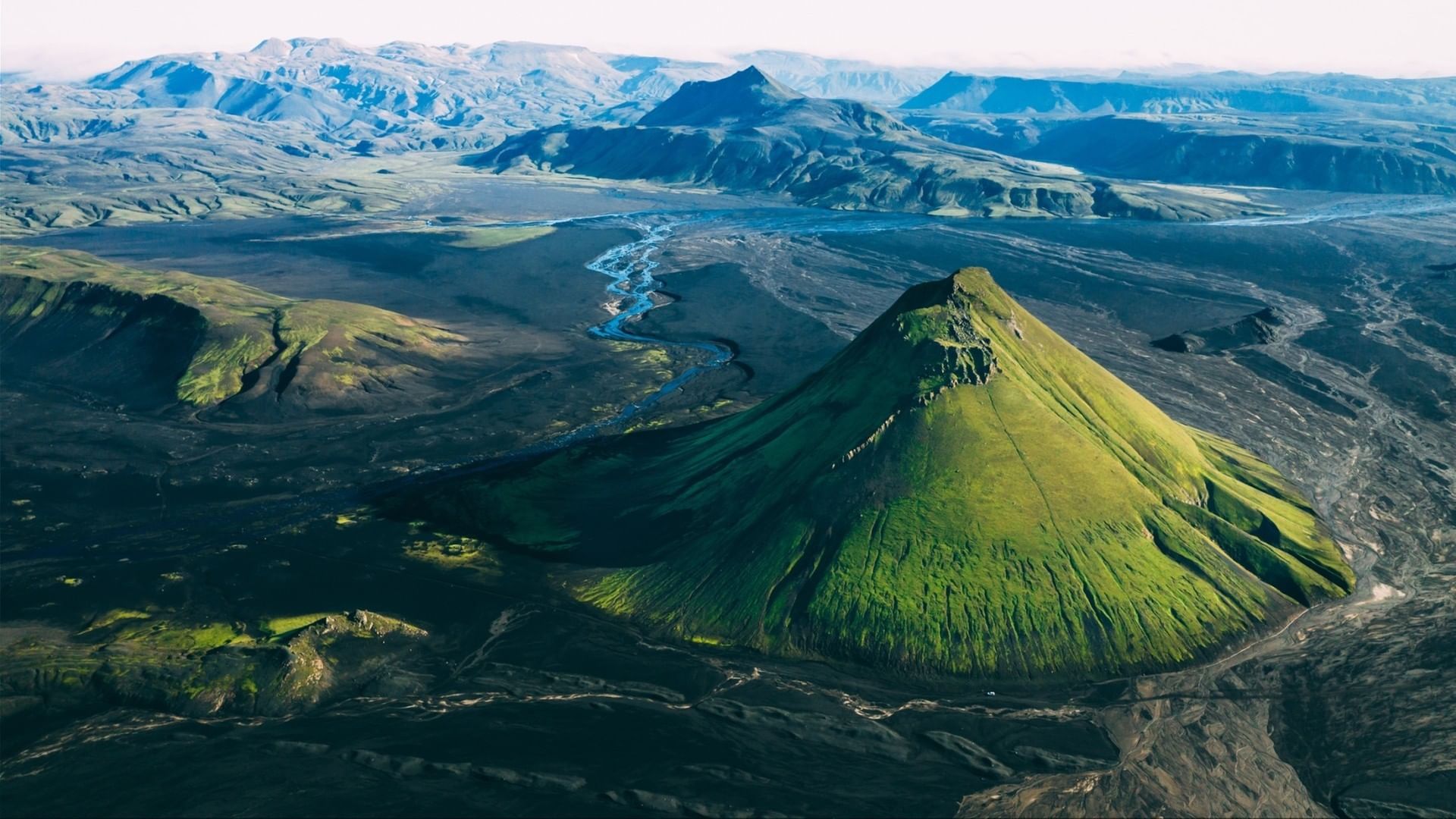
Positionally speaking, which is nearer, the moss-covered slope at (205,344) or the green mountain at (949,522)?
the green mountain at (949,522)

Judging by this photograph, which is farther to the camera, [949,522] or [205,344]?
[205,344]

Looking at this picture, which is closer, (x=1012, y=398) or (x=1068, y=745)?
(x=1068, y=745)

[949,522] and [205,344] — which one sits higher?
[949,522]

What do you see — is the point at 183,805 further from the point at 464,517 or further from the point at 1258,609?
the point at 1258,609

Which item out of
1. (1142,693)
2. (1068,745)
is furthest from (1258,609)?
(1068,745)

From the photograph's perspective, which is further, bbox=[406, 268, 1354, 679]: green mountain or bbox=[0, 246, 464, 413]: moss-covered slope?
bbox=[0, 246, 464, 413]: moss-covered slope
